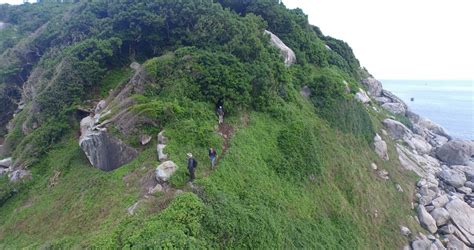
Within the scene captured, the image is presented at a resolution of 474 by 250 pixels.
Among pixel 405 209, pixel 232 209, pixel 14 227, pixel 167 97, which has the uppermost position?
pixel 167 97

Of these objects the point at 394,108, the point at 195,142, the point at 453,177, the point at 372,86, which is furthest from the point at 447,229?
the point at 372,86

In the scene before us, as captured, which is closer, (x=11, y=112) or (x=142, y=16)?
(x=142, y=16)

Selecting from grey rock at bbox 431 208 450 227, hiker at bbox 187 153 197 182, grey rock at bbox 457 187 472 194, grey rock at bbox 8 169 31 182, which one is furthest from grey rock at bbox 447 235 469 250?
grey rock at bbox 8 169 31 182

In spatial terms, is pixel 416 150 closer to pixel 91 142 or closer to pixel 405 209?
pixel 405 209

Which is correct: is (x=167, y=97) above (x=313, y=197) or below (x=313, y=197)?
above

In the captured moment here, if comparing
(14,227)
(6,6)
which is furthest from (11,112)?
(6,6)

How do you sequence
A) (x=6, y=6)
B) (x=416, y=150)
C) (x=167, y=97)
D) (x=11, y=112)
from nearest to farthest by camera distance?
1. (x=167, y=97)
2. (x=11, y=112)
3. (x=416, y=150)
4. (x=6, y=6)

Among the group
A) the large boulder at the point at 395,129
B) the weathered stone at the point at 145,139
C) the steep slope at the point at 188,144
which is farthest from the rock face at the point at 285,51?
the weathered stone at the point at 145,139

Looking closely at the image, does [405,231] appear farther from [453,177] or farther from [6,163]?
[6,163]
